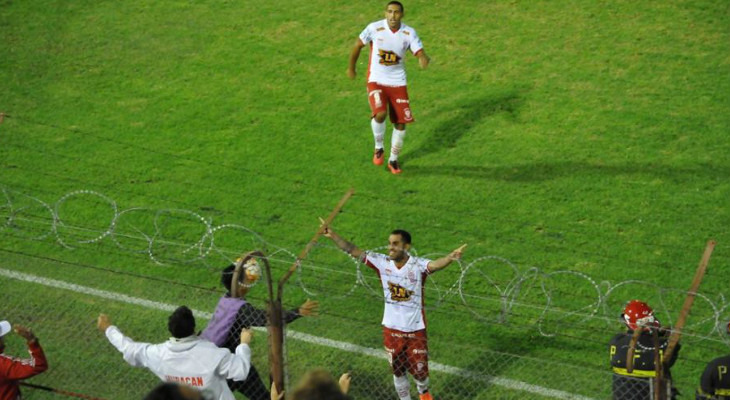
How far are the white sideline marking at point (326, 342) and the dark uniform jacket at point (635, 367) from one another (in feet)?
3.23

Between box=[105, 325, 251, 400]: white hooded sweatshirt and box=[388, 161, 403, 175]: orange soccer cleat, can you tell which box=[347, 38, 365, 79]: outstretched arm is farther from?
box=[105, 325, 251, 400]: white hooded sweatshirt

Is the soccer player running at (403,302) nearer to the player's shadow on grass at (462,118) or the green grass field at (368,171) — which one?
the green grass field at (368,171)

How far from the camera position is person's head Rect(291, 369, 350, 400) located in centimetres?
553

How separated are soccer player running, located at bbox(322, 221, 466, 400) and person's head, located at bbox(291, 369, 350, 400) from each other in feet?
14.9

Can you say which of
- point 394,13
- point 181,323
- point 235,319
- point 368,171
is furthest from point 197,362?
point 394,13

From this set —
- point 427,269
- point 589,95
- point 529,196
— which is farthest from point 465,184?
point 427,269

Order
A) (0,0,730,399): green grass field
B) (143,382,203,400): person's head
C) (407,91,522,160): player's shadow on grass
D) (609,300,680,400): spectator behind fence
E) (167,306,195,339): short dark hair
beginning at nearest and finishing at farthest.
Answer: (143,382,203,400): person's head < (167,306,195,339): short dark hair < (609,300,680,400): spectator behind fence < (0,0,730,399): green grass field < (407,91,522,160): player's shadow on grass

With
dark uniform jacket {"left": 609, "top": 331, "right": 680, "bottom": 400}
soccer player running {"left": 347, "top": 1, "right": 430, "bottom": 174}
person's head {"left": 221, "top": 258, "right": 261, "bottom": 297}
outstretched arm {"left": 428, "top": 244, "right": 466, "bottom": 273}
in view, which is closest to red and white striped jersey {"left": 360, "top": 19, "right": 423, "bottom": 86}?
soccer player running {"left": 347, "top": 1, "right": 430, "bottom": 174}

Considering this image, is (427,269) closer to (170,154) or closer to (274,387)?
(274,387)

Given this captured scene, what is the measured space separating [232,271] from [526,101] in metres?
6.68

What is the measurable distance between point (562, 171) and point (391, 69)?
2.67m

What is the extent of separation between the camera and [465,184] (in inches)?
558

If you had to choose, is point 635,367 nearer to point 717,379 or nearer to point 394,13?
point 717,379

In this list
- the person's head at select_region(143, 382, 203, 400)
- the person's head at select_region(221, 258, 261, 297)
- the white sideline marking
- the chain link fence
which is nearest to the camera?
the person's head at select_region(143, 382, 203, 400)
